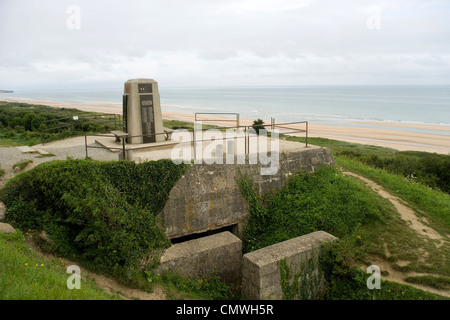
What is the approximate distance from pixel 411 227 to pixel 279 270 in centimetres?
496

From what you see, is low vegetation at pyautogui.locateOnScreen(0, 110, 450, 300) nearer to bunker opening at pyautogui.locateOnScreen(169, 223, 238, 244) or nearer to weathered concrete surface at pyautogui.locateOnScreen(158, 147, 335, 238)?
weathered concrete surface at pyautogui.locateOnScreen(158, 147, 335, 238)

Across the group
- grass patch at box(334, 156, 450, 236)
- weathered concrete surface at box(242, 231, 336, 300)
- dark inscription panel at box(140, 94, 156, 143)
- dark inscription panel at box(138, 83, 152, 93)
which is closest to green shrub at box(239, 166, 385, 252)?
weathered concrete surface at box(242, 231, 336, 300)

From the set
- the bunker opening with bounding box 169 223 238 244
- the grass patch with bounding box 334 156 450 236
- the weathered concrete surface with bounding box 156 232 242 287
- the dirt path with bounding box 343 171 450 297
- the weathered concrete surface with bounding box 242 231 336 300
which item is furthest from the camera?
the grass patch with bounding box 334 156 450 236

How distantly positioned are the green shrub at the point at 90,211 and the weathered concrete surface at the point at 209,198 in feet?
2.67

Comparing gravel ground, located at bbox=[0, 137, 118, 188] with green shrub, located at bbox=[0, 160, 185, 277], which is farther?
gravel ground, located at bbox=[0, 137, 118, 188]

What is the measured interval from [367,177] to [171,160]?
8.44m

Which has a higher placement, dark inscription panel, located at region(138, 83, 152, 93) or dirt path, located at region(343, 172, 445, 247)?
dark inscription panel, located at region(138, 83, 152, 93)

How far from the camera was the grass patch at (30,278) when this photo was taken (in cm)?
436

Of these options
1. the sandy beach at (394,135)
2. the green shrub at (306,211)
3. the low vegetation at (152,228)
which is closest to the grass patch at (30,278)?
the low vegetation at (152,228)

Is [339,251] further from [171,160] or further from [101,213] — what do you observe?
[101,213]

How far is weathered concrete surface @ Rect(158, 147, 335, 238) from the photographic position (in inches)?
358

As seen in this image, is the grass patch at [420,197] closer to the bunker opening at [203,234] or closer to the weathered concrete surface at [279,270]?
the weathered concrete surface at [279,270]

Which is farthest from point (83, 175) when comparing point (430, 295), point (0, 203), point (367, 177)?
point (367, 177)

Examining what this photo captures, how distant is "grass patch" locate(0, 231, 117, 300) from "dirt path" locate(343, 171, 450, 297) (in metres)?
6.41
